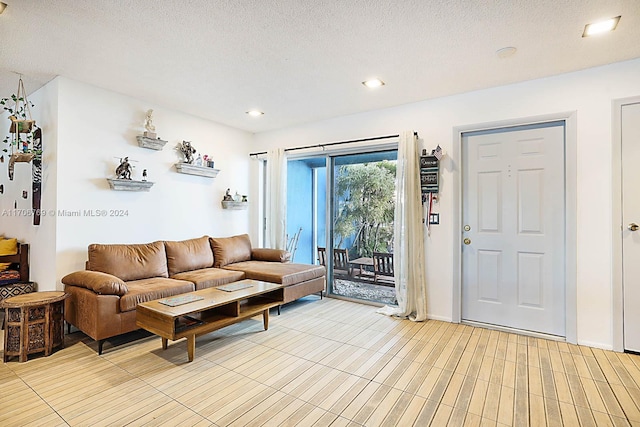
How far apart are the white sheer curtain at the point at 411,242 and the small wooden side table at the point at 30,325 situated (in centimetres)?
333

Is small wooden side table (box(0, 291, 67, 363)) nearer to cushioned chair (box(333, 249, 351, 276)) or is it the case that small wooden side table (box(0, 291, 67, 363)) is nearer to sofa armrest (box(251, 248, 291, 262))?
sofa armrest (box(251, 248, 291, 262))

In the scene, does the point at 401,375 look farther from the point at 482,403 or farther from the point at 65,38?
the point at 65,38

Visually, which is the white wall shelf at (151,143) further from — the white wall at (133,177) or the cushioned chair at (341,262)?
the cushioned chair at (341,262)

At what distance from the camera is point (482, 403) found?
6.90 feet

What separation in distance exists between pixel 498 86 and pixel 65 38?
401 centimetres

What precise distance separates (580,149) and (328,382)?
3.10 meters

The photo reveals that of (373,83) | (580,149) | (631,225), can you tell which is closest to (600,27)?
(580,149)

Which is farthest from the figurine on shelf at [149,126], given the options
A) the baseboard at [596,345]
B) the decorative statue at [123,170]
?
the baseboard at [596,345]

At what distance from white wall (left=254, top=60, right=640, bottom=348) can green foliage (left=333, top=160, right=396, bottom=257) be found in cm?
71

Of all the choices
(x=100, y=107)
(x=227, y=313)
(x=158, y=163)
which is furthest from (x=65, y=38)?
(x=227, y=313)

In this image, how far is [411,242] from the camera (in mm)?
3852

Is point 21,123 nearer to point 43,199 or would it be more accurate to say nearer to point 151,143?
point 43,199

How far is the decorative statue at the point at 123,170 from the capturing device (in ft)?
12.1

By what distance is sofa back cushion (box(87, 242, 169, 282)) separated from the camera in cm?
331
